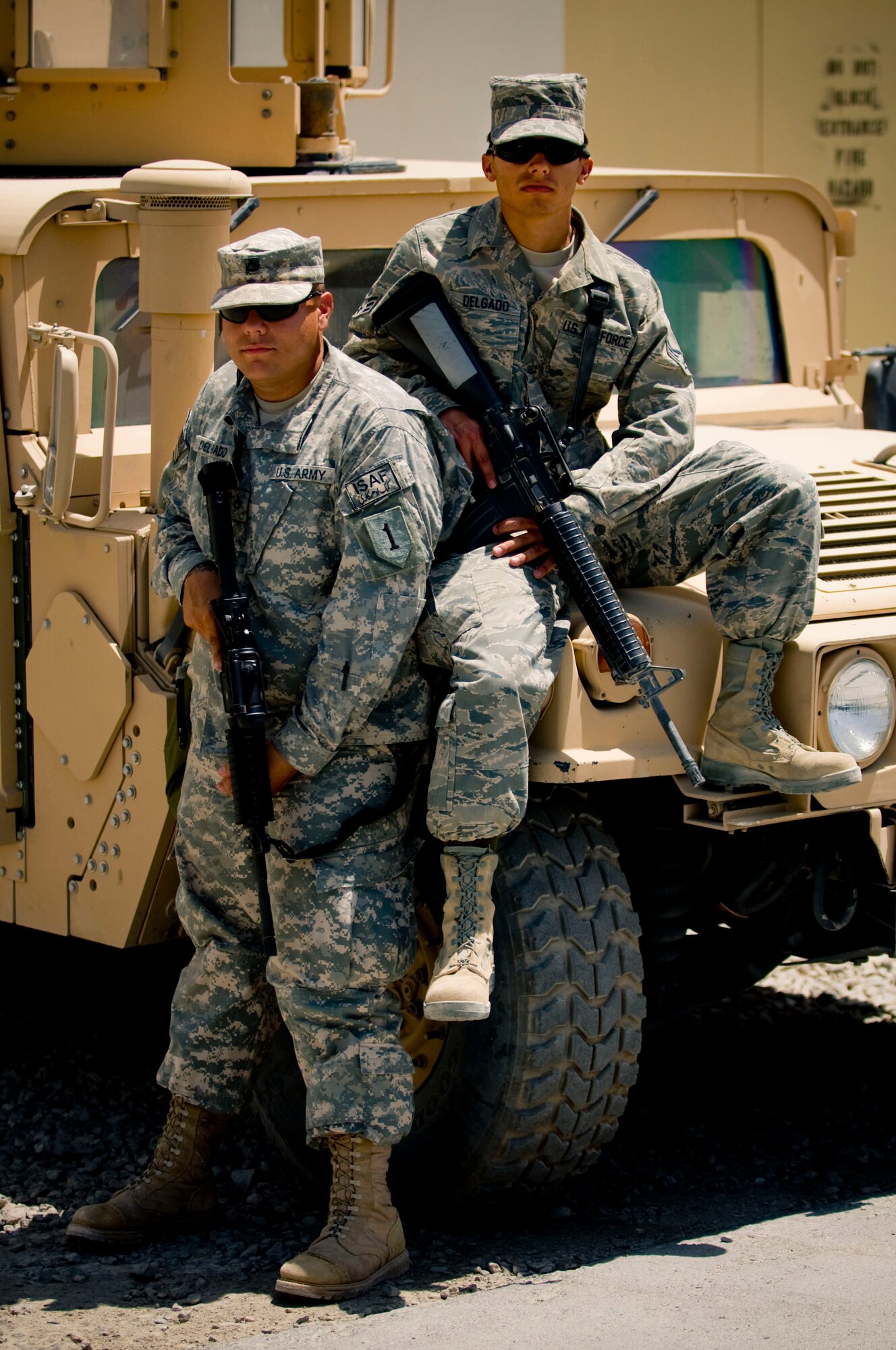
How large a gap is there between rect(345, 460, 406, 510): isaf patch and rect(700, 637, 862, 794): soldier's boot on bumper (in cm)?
73

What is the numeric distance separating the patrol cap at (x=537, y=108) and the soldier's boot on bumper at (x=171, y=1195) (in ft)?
6.51

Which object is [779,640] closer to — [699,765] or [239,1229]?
[699,765]

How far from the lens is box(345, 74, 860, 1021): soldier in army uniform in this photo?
347 cm

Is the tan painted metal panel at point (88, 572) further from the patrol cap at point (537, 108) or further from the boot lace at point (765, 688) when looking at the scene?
the boot lace at point (765, 688)

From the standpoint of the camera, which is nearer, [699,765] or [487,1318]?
[487,1318]

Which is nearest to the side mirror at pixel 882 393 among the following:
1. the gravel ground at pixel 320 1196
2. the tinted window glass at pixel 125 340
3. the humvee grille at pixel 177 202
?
the gravel ground at pixel 320 1196

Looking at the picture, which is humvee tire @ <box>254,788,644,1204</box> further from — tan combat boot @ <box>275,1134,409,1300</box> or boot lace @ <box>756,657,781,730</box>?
boot lace @ <box>756,657,781,730</box>

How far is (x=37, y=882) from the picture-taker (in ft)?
14.2

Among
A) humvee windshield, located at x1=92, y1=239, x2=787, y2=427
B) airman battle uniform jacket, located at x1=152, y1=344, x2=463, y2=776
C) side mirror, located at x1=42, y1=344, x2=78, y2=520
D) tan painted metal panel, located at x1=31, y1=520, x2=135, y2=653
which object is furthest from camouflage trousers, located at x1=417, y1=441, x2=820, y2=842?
humvee windshield, located at x1=92, y1=239, x2=787, y2=427

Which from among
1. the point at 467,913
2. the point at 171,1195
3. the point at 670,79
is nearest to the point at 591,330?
the point at 467,913

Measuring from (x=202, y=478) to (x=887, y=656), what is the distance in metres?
1.34

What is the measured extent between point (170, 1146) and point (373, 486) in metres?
1.34

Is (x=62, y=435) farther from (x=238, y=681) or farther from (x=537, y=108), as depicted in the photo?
(x=537, y=108)

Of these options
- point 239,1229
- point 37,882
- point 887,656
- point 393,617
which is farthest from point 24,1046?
point 887,656
